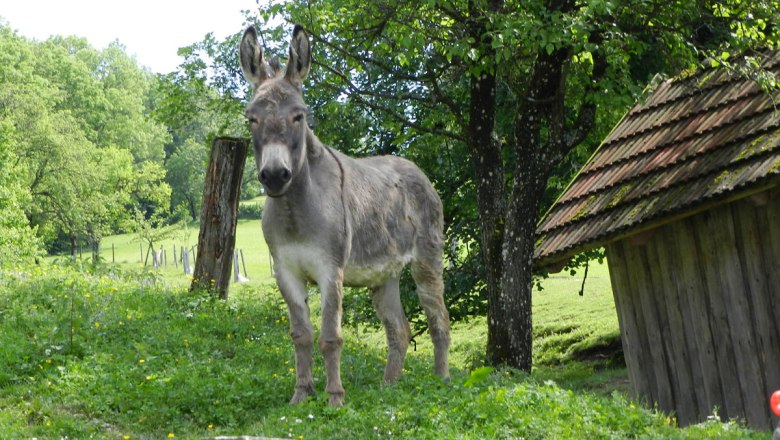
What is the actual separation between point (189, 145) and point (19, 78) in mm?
37600

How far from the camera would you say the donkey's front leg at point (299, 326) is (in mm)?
7953

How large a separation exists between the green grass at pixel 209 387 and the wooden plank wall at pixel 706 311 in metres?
1.54

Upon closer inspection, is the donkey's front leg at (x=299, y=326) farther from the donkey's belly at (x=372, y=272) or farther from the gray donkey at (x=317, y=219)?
the donkey's belly at (x=372, y=272)

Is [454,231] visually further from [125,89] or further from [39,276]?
[125,89]

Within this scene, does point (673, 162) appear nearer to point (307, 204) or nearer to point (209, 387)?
point (307, 204)

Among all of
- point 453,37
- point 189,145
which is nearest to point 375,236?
point 453,37

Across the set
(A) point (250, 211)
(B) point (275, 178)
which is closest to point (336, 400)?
(B) point (275, 178)

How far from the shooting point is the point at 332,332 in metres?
7.88

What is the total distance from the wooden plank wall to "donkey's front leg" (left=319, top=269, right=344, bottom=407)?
3901mm

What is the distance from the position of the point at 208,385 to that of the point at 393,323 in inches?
74.2

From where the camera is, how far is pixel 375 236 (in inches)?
340

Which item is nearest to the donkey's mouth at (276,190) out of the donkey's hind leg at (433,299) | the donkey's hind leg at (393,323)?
the donkey's hind leg at (393,323)

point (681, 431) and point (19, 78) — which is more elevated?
point (19, 78)

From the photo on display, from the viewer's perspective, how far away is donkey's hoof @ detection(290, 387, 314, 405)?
7957 mm
